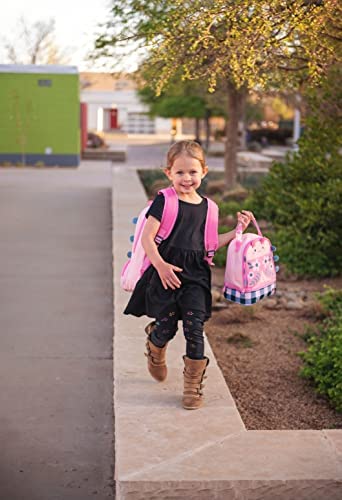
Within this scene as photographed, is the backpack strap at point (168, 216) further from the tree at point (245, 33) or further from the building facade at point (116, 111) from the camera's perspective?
the building facade at point (116, 111)

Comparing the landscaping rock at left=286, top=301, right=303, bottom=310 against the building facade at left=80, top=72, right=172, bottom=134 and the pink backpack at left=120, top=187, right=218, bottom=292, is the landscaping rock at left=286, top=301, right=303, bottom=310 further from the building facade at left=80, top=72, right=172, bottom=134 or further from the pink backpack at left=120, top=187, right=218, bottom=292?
the building facade at left=80, top=72, right=172, bottom=134

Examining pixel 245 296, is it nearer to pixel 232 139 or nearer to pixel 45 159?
pixel 232 139

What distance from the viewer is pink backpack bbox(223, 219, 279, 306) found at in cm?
452

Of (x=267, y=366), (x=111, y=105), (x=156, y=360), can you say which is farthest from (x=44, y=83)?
(x=111, y=105)

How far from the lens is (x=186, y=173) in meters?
4.42

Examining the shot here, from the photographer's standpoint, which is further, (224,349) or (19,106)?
(19,106)

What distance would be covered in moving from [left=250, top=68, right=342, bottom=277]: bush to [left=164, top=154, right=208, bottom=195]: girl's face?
4576 millimetres

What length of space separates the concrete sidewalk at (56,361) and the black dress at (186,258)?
0.82 m

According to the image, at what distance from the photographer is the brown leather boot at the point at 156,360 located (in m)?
4.77

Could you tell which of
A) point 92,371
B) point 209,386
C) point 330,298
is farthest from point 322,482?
point 330,298

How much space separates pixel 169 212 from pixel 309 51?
5.23 feet

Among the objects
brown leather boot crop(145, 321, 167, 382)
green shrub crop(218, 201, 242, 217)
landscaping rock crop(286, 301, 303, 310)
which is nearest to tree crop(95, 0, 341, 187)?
brown leather boot crop(145, 321, 167, 382)

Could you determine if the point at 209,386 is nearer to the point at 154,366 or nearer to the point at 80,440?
the point at 154,366

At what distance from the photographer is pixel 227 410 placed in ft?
14.6
